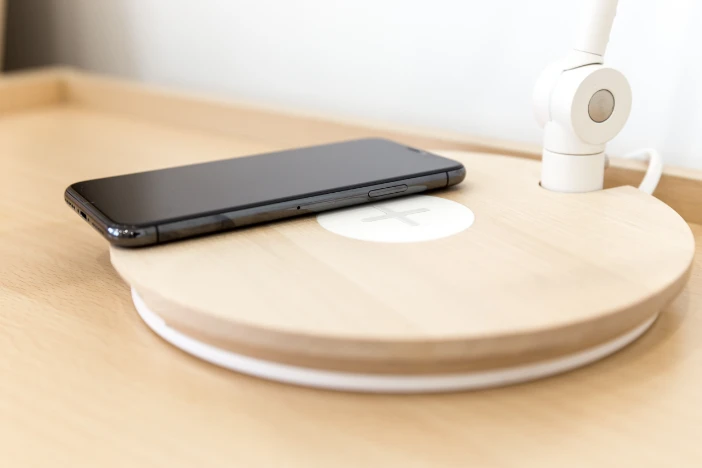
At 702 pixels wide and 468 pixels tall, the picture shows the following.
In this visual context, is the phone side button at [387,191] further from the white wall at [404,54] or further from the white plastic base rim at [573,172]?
Result: the white wall at [404,54]

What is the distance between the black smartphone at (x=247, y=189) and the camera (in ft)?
1.71

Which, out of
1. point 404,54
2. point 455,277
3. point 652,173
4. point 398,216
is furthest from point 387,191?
point 404,54

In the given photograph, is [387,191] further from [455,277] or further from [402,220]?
[455,277]

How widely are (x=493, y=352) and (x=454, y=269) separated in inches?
3.4

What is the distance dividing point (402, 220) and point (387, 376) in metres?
A: 0.17

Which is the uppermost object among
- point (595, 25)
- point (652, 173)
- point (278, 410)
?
point (595, 25)

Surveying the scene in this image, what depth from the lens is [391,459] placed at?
38cm

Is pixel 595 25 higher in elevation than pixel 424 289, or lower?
higher

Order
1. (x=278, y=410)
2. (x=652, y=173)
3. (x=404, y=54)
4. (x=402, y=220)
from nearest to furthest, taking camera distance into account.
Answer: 1. (x=278, y=410)
2. (x=402, y=220)
3. (x=652, y=173)
4. (x=404, y=54)

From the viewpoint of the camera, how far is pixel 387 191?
0.60 m

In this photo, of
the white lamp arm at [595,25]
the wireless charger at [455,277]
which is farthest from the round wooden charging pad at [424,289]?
the white lamp arm at [595,25]

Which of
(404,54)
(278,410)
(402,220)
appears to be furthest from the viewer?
(404,54)

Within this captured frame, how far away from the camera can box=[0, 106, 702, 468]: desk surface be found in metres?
0.38

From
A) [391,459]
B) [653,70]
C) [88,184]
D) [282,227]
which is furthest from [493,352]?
[653,70]
